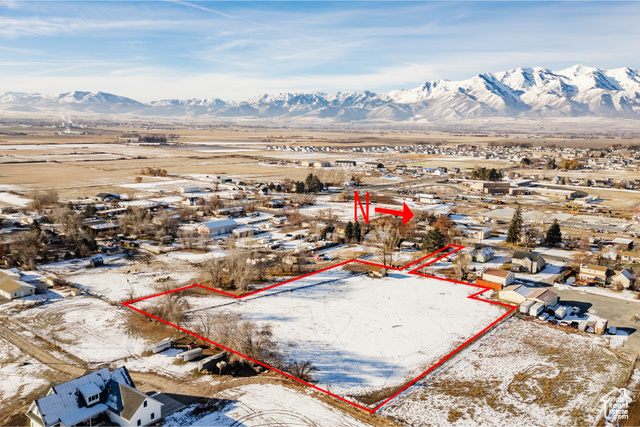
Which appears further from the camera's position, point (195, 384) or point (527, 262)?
point (527, 262)

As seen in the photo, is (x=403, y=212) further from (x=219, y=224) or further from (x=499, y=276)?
(x=499, y=276)

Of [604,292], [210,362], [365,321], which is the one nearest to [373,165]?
[604,292]

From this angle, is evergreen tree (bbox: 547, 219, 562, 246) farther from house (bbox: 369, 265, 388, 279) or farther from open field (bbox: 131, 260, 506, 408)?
house (bbox: 369, 265, 388, 279)

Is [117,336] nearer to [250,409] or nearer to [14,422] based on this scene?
[14,422]

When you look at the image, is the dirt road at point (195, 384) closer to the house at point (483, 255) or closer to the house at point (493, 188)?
the house at point (483, 255)

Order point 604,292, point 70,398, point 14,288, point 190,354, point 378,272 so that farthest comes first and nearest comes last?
point 378,272, point 604,292, point 14,288, point 190,354, point 70,398

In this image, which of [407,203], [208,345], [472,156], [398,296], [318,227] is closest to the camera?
[208,345]

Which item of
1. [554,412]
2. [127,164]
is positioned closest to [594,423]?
[554,412]
